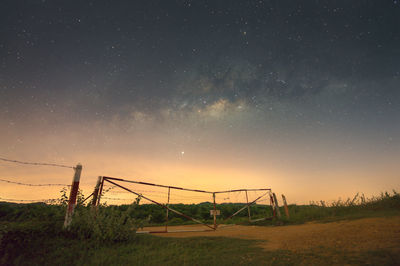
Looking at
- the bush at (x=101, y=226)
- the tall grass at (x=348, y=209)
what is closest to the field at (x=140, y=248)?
the bush at (x=101, y=226)

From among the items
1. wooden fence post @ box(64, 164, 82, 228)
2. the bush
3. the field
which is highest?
wooden fence post @ box(64, 164, 82, 228)

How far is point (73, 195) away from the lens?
770cm

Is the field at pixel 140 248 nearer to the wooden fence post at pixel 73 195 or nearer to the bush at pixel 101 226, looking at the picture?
the bush at pixel 101 226

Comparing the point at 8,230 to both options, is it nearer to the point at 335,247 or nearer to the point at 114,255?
the point at 114,255

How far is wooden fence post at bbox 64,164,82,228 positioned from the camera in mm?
7188

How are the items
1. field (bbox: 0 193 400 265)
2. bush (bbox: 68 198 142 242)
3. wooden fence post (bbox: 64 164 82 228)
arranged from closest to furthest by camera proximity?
field (bbox: 0 193 400 265) < bush (bbox: 68 198 142 242) < wooden fence post (bbox: 64 164 82 228)

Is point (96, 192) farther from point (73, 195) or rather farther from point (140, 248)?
point (140, 248)

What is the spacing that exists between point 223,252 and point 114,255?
296 cm

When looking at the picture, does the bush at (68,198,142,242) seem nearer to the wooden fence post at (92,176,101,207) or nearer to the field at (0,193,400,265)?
the field at (0,193,400,265)

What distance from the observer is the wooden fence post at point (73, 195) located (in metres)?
7.19

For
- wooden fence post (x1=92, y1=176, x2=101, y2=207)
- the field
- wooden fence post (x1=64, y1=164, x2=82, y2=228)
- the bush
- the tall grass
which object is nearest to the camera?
the field

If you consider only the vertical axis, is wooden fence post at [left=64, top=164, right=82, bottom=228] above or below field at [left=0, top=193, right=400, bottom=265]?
above

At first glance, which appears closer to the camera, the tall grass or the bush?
the bush

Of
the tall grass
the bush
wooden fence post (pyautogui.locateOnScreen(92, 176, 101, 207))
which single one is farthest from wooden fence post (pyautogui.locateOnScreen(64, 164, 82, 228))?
the tall grass
